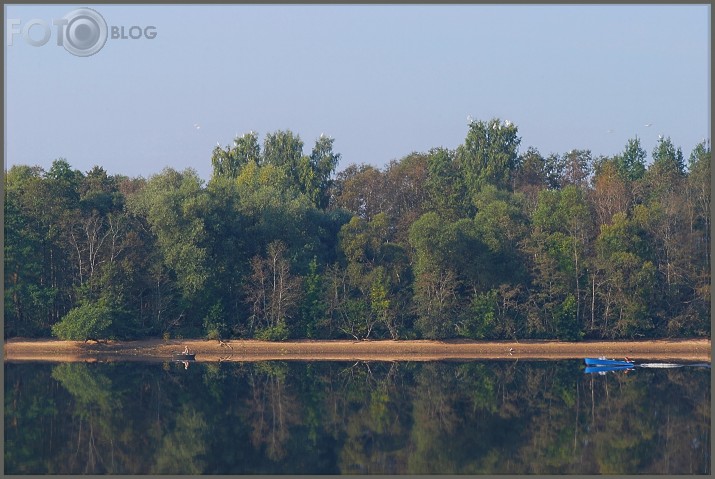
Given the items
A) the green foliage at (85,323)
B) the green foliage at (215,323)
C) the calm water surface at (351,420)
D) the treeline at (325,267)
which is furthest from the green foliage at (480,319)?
the green foliage at (85,323)

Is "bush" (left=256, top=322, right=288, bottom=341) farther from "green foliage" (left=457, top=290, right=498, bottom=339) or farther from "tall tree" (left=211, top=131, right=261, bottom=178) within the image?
"tall tree" (left=211, top=131, right=261, bottom=178)

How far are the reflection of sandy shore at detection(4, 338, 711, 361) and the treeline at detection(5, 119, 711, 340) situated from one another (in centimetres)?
74

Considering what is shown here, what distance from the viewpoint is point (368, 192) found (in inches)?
2968

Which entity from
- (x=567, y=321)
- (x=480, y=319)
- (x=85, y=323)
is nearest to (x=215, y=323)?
(x=85, y=323)

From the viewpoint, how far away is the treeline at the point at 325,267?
174ft

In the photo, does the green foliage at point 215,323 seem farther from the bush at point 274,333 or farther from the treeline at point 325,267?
the bush at point 274,333

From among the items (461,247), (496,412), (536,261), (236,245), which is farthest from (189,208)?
(496,412)

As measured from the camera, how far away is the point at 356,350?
174 feet

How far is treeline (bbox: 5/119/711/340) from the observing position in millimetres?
53125

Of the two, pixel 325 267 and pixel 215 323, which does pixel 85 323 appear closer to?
pixel 215 323

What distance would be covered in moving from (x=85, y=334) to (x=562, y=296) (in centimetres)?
2635

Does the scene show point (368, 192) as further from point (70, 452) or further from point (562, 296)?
point (70, 452)

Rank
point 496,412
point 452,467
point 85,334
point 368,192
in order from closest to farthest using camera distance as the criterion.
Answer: point 452,467
point 496,412
point 85,334
point 368,192

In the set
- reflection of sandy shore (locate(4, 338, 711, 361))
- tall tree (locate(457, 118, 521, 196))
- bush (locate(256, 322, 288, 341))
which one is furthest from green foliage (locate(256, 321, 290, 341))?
tall tree (locate(457, 118, 521, 196))
